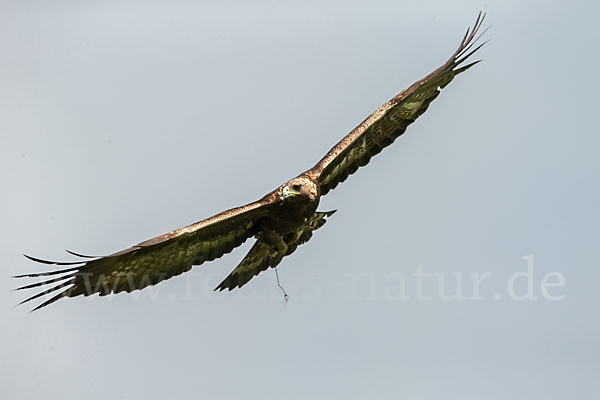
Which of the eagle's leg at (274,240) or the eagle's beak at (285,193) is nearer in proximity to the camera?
the eagle's beak at (285,193)

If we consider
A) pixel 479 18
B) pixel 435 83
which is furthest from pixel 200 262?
pixel 479 18

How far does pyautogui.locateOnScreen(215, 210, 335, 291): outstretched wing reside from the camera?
14.1 m

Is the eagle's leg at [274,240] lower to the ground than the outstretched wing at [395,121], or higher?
lower

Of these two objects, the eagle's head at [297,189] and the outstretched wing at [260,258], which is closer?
the eagle's head at [297,189]

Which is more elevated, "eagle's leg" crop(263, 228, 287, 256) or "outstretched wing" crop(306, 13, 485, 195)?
"outstretched wing" crop(306, 13, 485, 195)

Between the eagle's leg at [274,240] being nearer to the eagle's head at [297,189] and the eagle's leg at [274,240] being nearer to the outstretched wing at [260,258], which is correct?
the outstretched wing at [260,258]

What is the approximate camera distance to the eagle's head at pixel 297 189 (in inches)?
517

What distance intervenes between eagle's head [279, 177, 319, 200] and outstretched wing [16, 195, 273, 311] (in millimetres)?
293

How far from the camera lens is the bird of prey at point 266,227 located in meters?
12.9

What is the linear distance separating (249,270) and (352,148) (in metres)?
2.10

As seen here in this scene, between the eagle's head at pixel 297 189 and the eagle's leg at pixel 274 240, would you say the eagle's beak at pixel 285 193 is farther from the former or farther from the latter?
the eagle's leg at pixel 274 240

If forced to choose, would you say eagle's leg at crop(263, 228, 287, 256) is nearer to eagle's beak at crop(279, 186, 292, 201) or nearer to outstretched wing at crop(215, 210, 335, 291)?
outstretched wing at crop(215, 210, 335, 291)

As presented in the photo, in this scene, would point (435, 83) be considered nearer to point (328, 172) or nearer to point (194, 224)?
point (328, 172)

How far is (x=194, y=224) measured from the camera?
12.9 metres
